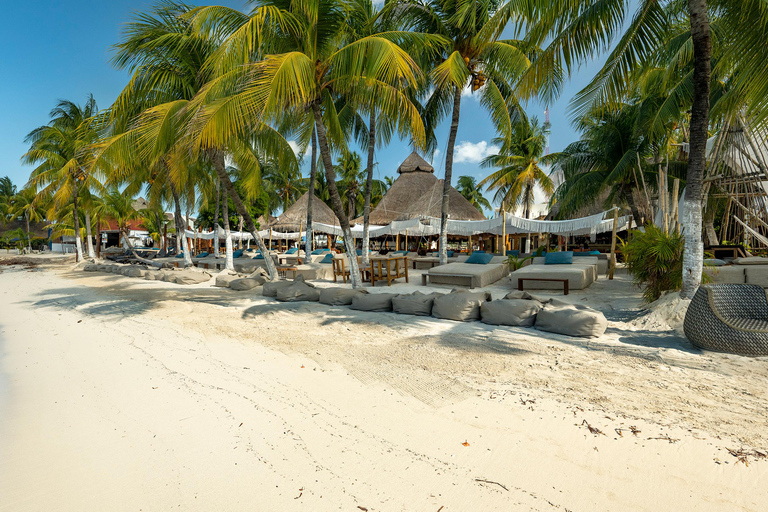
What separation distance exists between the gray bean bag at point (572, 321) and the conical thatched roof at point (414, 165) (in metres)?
23.6

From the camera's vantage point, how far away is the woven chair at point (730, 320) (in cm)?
381

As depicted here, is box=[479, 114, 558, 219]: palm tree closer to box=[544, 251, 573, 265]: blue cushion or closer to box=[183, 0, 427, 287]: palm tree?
box=[544, 251, 573, 265]: blue cushion

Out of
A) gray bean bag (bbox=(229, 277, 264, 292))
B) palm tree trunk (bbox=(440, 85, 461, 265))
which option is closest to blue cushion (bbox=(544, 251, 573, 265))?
palm tree trunk (bbox=(440, 85, 461, 265))

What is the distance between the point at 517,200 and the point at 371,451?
82.3ft

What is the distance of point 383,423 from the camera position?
2652 millimetres

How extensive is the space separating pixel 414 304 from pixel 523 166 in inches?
792

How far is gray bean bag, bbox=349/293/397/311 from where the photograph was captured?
6609 millimetres

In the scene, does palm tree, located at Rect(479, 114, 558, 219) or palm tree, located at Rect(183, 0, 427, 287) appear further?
Answer: palm tree, located at Rect(479, 114, 558, 219)

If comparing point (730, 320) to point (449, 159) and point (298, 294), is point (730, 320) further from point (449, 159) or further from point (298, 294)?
point (449, 159)

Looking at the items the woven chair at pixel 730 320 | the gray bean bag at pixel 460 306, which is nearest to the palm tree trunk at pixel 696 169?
the woven chair at pixel 730 320

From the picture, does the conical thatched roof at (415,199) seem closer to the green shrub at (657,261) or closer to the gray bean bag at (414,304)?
the green shrub at (657,261)

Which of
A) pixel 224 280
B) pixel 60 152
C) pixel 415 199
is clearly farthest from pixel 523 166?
pixel 60 152

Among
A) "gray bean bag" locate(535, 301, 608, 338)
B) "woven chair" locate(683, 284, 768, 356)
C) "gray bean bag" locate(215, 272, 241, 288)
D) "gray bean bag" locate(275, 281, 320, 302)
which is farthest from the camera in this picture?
"gray bean bag" locate(215, 272, 241, 288)

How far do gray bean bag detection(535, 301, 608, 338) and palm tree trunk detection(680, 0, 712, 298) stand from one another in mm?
1693
